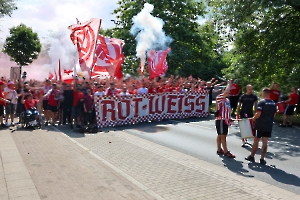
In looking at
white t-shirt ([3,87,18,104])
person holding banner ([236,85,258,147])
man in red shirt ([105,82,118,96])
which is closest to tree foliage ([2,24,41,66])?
white t-shirt ([3,87,18,104])

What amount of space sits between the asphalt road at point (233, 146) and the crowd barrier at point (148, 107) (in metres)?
0.45

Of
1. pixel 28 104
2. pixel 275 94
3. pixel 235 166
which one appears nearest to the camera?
pixel 235 166

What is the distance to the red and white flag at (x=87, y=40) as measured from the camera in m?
13.8

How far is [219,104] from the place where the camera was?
26.7ft

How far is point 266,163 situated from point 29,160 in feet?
17.5

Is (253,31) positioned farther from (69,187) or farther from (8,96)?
(69,187)

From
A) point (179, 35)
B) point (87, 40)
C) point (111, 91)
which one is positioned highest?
point (179, 35)

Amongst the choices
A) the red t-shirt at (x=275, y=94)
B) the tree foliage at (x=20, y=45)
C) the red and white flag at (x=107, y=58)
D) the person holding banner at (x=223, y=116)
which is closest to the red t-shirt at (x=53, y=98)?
the red and white flag at (x=107, y=58)

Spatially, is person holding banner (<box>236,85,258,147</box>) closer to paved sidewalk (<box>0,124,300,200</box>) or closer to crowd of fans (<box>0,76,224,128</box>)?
paved sidewalk (<box>0,124,300,200</box>)

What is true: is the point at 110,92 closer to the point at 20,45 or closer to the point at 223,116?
the point at 223,116

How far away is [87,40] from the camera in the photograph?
14141mm

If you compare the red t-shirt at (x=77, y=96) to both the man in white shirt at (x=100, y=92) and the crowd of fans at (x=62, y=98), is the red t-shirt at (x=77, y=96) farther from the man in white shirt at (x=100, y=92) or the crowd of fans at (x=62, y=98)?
the man in white shirt at (x=100, y=92)

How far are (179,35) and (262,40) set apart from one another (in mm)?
12497

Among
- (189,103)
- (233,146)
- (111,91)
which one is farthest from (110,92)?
(233,146)
